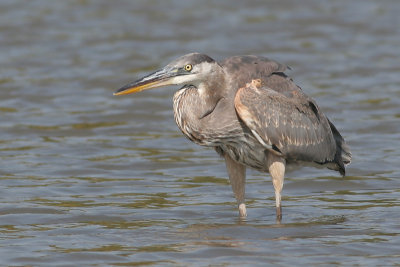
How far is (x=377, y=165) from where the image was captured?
12539mm

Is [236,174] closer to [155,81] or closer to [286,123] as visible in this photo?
[286,123]

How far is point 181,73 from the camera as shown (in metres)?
9.17

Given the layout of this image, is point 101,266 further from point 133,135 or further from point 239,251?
point 133,135

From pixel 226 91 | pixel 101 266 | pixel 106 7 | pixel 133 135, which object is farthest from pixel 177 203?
pixel 106 7

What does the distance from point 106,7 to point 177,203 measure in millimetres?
11491

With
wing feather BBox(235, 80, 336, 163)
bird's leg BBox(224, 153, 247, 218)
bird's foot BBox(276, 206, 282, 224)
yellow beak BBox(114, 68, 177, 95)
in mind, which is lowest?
bird's foot BBox(276, 206, 282, 224)

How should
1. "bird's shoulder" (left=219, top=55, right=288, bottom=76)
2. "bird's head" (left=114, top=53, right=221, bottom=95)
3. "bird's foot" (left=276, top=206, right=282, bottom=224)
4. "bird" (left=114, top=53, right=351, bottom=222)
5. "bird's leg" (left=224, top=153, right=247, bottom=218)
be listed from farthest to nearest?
1. "bird's leg" (left=224, top=153, right=247, bottom=218)
2. "bird's foot" (left=276, top=206, right=282, bottom=224)
3. "bird's shoulder" (left=219, top=55, right=288, bottom=76)
4. "bird" (left=114, top=53, right=351, bottom=222)
5. "bird's head" (left=114, top=53, right=221, bottom=95)

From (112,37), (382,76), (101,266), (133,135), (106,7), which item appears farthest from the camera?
(106,7)

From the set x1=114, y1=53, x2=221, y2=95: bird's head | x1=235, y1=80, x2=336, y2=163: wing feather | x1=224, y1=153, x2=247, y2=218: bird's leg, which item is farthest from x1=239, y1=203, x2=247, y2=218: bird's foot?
x1=114, y1=53, x2=221, y2=95: bird's head

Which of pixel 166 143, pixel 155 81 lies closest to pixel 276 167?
pixel 155 81

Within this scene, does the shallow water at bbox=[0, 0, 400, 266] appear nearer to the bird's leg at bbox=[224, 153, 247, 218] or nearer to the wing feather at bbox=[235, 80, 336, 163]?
the bird's leg at bbox=[224, 153, 247, 218]

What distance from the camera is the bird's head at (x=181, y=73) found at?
916 cm

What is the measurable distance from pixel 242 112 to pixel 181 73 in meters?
0.70

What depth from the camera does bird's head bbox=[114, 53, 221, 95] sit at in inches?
360
